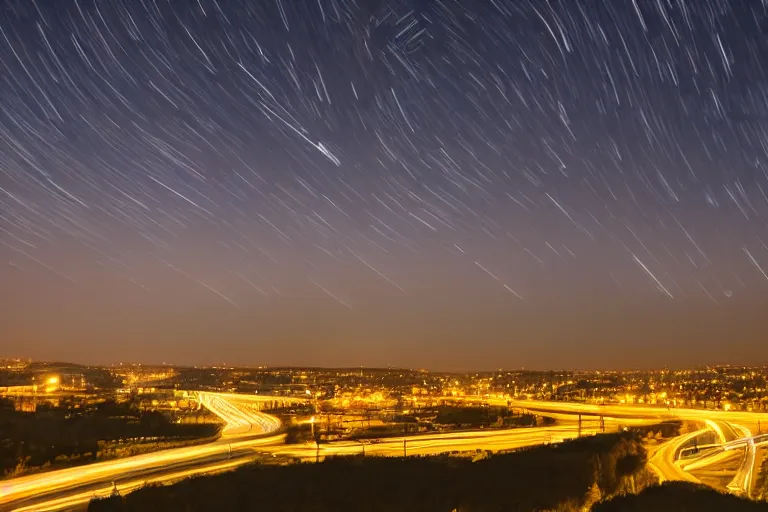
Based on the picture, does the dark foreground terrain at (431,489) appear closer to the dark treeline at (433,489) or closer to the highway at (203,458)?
the dark treeline at (433,489)

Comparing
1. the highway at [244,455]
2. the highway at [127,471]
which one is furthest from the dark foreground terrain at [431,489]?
the highway at [127,471]

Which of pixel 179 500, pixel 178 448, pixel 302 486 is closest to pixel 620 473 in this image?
pixel 302 486

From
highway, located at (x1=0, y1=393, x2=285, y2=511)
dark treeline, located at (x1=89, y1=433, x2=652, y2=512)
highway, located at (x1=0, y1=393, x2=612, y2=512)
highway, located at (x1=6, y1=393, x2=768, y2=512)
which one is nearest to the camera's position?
dark treeline, located at (x1=89, y1=433, x2=652, y2=512)

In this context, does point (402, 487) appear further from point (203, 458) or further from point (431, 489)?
point (203, 458)

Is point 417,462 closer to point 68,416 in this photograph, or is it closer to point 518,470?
point 518,470

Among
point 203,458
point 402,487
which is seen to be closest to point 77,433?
point 203,458

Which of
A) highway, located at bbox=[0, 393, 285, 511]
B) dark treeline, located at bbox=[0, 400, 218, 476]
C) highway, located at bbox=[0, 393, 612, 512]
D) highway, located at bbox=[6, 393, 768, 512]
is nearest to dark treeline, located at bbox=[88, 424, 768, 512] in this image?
highway, located at bbox=[6, 393, 768, 512]

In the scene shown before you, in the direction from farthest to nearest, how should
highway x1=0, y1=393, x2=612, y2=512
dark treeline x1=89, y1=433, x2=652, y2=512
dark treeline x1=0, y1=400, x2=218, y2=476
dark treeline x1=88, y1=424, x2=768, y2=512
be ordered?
1. dark treeline x1=0, y1=400, x2=218, y2=476
2. highway x1=0, y1=393, x2=612, y2=512
3. dark treeline x1=89, y1=433, x2=652, y2=512
4. dark treeline x1=88, y1=424, x2=768, y2=512

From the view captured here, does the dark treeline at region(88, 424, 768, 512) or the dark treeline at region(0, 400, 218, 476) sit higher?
the dark treeline at region(88, 424, 768, 512)

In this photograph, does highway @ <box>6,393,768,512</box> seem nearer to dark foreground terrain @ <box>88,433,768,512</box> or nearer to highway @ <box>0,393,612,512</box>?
highway @ <box>0,393,612,512</box>
